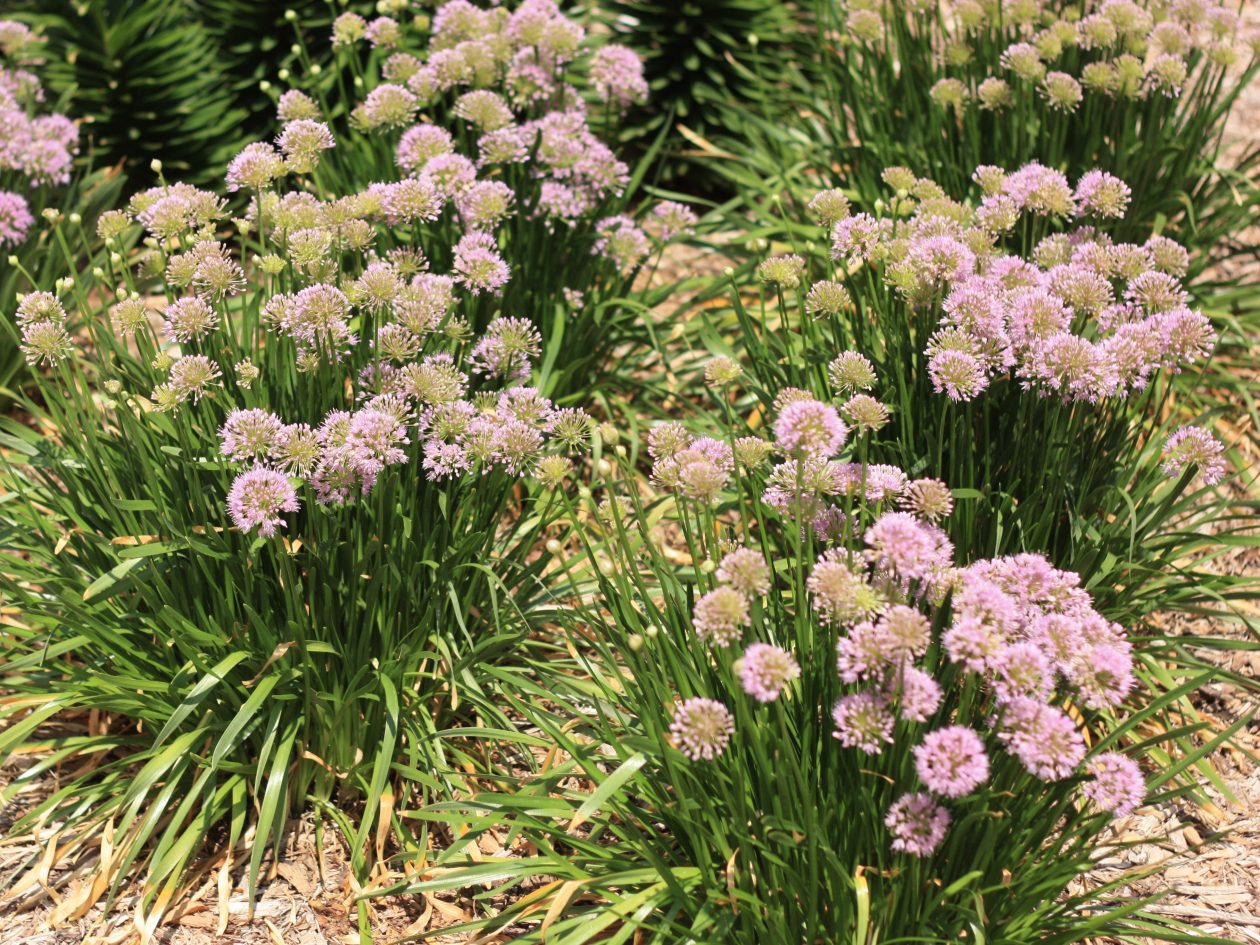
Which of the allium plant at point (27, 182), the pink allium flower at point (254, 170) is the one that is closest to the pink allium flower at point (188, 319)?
the pink allium flower at point (254, 170)

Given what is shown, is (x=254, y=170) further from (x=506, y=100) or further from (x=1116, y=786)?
(x=1116, y=786)

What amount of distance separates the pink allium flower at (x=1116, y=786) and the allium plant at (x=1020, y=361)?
89 centimetres

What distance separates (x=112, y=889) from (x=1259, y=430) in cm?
417

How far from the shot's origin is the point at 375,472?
300cm

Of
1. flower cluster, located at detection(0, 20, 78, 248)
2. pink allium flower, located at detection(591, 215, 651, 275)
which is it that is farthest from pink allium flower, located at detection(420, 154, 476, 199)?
flower cluster, located at detection(0, 20, 78, 248)

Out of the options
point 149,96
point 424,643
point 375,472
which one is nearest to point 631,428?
point 424,643

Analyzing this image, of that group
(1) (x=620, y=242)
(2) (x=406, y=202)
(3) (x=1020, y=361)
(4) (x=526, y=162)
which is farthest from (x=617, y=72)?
(3) (x=1020, y=361)

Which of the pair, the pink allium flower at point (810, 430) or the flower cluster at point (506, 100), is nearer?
the pink allium flower at point (810, 430)

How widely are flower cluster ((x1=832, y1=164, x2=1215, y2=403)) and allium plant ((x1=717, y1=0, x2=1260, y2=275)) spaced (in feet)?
2.72

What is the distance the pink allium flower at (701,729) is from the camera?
2334 mm

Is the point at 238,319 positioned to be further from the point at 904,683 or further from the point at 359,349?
the point at 904,683

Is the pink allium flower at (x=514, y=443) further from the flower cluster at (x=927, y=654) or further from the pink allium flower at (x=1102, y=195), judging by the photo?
the pink allium flower at (x=1102, y=195)

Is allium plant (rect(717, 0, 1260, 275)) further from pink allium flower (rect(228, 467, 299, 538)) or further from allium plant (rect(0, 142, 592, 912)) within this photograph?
pink allium flower (rect(228, 467, 299, 538))

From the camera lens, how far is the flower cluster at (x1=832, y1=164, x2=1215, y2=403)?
298 cm
